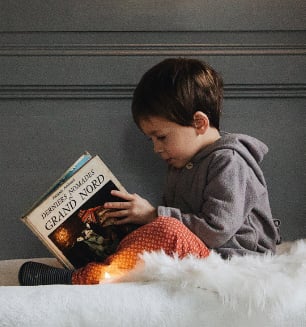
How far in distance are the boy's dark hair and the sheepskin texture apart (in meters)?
0.43

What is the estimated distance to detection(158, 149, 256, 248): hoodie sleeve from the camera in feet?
3.99

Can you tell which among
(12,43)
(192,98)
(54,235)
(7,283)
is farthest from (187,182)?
(12,43)

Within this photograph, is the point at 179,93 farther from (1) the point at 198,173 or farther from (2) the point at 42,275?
(2) the point at 42,275

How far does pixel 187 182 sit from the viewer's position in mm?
1341

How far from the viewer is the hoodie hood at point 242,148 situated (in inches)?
51.0

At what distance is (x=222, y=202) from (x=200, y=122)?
18 centimetres

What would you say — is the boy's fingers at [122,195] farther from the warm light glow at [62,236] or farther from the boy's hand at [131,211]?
the warm light glow at [62,236]

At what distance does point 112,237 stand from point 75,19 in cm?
51

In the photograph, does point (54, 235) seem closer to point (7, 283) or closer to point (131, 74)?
point (7, 283)

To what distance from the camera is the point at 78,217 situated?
126 cm

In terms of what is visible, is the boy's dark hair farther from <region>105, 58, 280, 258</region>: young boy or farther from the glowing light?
the glowing light

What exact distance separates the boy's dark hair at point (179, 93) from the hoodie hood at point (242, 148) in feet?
0.18

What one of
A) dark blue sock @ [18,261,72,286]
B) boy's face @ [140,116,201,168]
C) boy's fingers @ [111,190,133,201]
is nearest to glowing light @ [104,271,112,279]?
dark blue sock @ [18,261,72,286]

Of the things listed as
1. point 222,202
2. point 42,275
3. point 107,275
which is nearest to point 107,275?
point 107,275
